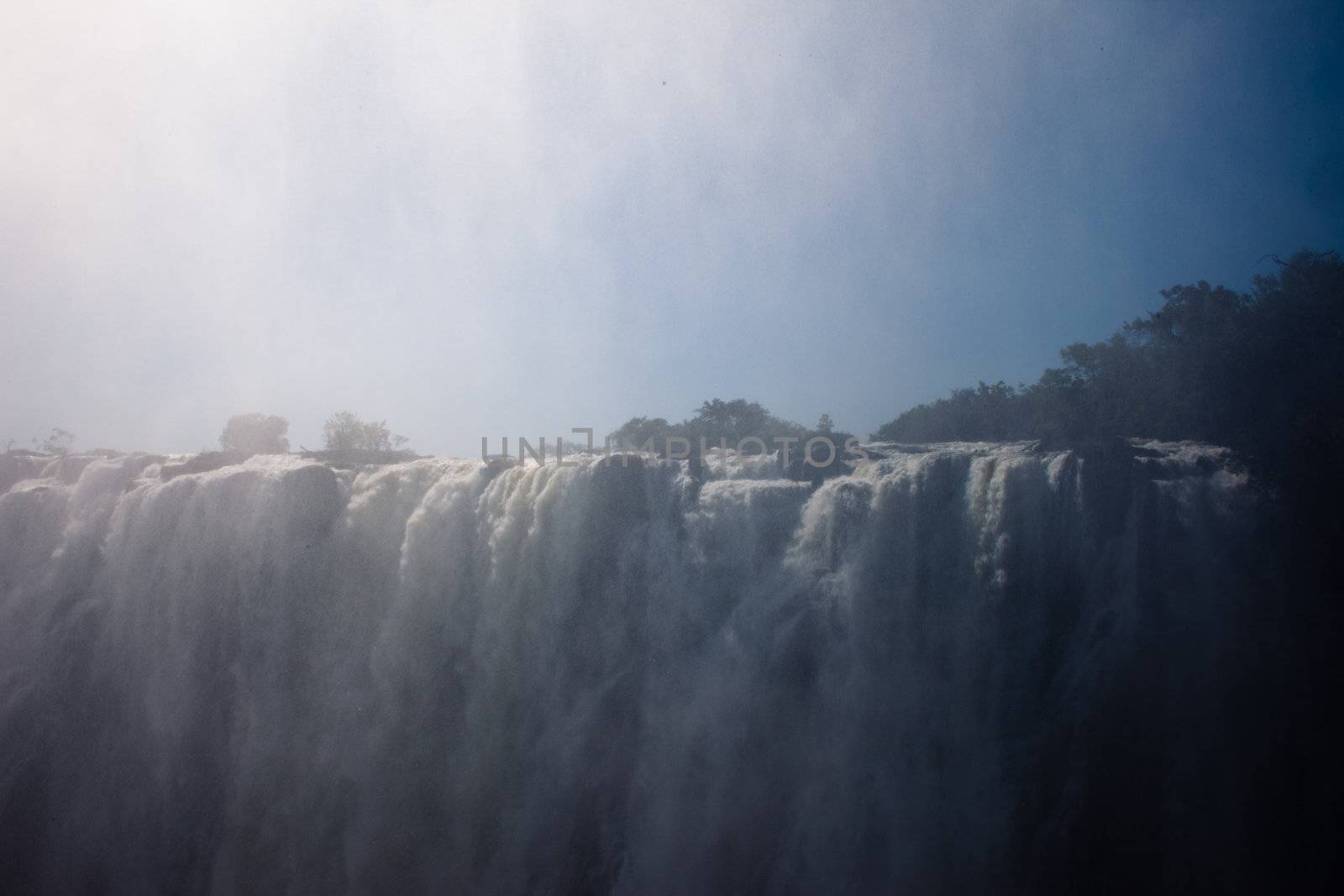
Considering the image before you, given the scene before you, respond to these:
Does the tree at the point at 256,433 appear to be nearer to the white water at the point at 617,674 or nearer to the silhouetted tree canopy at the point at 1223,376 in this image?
the white water at the point at 617,674

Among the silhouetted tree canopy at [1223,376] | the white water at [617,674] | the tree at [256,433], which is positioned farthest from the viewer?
the tree at [256,433]

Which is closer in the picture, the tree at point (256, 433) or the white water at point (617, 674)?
the white water at point (617, 674)

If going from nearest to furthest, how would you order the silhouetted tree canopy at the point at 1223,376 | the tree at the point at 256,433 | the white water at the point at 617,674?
1. the white water at the point at 617,674
2. the silhouetted tree canopy at the point at 1223,376
3. the tree at the point at 256,433

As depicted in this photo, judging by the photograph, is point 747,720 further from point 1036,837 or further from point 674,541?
point 1036,837

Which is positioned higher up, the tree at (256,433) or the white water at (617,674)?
the tree at (256,433)

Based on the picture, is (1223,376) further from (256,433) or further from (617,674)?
(256,433)

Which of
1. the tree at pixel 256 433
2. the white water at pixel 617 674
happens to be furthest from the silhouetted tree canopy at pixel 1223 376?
the tree at pixel 256 433
